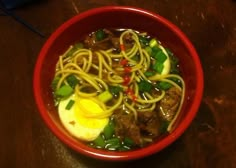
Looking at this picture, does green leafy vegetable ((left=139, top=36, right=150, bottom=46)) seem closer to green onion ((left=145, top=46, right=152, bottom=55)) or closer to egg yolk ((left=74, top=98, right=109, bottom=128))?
green onion ((left=145, top=46, right=152, bottom=55))

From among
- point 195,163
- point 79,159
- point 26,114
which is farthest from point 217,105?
point 26,114

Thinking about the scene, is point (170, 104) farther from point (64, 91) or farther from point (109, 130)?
point (64, 91)

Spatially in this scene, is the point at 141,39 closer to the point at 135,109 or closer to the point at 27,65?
the point at 135,109

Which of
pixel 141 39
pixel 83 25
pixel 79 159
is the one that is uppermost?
pixel 83 25

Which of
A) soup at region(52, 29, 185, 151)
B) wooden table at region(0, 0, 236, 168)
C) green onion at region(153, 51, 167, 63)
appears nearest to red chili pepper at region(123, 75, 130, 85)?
soup at region(52, 29, 185, 151)

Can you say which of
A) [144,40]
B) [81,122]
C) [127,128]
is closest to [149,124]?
A: [127,128]

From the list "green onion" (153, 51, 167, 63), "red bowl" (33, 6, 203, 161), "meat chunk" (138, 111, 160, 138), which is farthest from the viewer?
"green onion" (153, 51, 167, 63)
